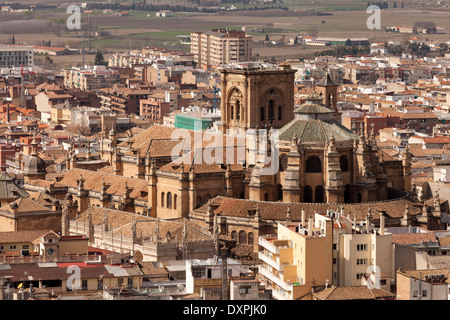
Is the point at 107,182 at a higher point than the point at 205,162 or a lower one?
lower

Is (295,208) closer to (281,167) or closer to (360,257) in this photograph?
(281,167)

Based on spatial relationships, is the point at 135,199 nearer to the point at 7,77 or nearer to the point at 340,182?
the point at 340,182

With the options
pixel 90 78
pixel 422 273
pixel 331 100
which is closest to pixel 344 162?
pixel 331 100

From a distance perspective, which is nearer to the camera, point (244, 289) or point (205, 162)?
point (244, 289)

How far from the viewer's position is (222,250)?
196 feet

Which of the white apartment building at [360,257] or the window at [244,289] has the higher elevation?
the window at [244,289]

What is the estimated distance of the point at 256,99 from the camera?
74875mm

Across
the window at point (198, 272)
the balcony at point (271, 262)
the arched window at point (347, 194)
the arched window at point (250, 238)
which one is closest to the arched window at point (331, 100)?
the arched window at point (347, 194)

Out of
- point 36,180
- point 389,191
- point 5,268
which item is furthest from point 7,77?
point 5,268

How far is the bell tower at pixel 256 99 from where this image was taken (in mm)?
74750

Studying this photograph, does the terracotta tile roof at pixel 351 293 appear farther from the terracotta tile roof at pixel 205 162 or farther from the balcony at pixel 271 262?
the terracotta tile roof at pixel 205 162

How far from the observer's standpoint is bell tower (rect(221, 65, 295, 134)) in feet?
245

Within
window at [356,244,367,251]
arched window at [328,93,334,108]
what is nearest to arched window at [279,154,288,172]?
arched window at [328,93,334,108]

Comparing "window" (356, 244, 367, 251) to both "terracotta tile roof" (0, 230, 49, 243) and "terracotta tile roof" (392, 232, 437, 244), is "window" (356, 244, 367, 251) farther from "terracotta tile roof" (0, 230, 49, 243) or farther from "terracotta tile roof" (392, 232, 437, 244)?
"terracotta tile roof" (0, 230, 49, 243)
